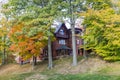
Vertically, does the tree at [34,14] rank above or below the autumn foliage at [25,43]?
above

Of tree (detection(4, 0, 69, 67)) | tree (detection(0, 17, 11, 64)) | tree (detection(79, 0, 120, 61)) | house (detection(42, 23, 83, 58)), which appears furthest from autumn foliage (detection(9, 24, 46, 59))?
house (detection(42, 23, 83, 58))

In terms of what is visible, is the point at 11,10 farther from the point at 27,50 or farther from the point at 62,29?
the point at 62,29

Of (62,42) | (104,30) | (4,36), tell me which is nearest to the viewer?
(104,30)

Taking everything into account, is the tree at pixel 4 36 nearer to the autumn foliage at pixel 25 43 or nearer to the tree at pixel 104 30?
the autumn foliage at pixel 25 43

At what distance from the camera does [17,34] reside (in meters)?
34.7

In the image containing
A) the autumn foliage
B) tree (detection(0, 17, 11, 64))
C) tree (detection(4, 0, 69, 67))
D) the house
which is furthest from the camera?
the house

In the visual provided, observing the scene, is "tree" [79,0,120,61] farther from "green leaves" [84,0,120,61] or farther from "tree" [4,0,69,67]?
"tree" [4,0,69,67]

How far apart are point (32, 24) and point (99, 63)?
33.5ft

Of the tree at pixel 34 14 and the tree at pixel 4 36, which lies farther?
the tree at pixel 4 36

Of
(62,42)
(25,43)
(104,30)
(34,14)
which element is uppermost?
(34,14)

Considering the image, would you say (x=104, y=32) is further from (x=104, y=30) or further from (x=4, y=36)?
(x=4, y=36)

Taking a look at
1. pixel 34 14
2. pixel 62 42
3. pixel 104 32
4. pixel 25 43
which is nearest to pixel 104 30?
pixel 104 32

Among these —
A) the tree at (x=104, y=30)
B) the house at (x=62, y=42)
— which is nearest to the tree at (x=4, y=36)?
the house at (x=62, y=42)

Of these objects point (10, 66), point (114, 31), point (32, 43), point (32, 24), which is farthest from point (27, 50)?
point (114, 31)
